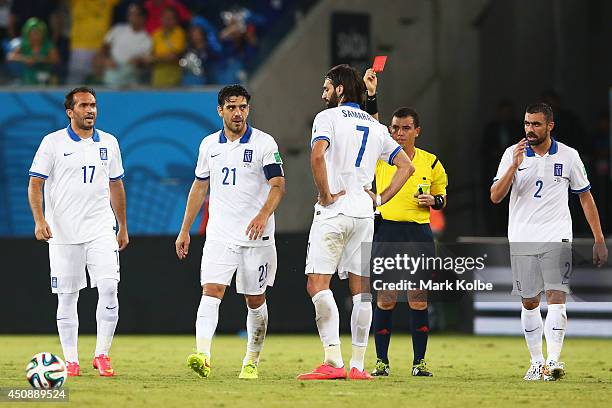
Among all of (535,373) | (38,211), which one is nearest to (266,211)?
(38,211)

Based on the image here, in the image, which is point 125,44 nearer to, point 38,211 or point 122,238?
point 122,238

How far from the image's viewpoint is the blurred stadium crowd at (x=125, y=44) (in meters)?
19.9

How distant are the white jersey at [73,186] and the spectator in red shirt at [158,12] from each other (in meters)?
8.93

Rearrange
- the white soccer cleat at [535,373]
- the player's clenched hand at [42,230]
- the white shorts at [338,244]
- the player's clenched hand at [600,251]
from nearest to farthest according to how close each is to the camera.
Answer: the white shorts at [338,244] → the player's clenched hand at [42,230] → the player's clenched hand at [600,251] → the white soccer cleat at [535,373]

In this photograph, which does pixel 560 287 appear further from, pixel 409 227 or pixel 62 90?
pixel 62 90

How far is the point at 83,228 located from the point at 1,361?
2.34m

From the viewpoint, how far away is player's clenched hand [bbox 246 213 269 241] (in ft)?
34.8

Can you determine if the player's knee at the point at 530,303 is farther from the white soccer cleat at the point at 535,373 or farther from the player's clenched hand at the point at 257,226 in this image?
the player's clenched hand at the point at 257,226

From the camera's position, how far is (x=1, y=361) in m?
→ 13.0

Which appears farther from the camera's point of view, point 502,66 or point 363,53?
point 502,66

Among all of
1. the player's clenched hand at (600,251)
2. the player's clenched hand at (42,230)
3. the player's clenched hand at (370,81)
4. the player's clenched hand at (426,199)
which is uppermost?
the player's clenched hand at (370,81)

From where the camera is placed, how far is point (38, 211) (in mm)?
11195

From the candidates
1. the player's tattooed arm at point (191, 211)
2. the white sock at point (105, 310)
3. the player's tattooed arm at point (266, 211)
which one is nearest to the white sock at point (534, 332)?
the player's tattooed arm at point (266, 211)

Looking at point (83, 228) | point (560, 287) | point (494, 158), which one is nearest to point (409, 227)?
point (560, 287)
